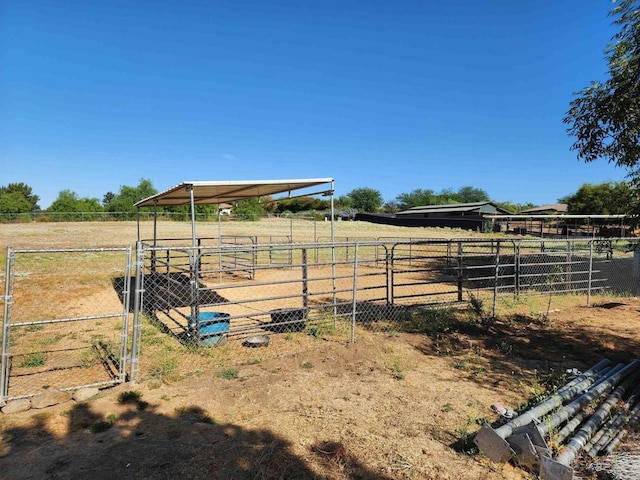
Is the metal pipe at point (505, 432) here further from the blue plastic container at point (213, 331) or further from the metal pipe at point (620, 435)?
the blue plastic container at point (213, 331)

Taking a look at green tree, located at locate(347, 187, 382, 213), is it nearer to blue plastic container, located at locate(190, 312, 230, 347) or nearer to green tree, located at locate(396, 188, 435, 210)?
green tree, located at locate(396, 188, 435, 210)

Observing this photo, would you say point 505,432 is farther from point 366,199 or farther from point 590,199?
point 366,199

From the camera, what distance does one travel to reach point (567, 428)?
11.9 feet

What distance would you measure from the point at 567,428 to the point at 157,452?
3786mm

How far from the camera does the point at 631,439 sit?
3770 millimetres

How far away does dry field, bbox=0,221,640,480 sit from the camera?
10.9 feet

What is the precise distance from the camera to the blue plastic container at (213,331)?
6432mm

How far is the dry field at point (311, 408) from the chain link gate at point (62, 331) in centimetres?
60

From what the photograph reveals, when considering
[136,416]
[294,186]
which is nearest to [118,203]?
[294,186]

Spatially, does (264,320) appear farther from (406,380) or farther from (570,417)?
(570,417)

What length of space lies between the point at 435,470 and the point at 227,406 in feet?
7.90

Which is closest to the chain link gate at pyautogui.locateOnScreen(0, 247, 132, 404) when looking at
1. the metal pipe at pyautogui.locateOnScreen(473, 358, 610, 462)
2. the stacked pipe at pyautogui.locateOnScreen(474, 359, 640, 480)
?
the metal pipe at pyautogui.locateOnScreen(473, 358, 610, 462)

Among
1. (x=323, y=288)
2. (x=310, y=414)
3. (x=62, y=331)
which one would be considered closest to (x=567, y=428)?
(x=310, y=414)

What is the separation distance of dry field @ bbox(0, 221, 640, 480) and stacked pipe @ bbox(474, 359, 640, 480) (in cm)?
16
